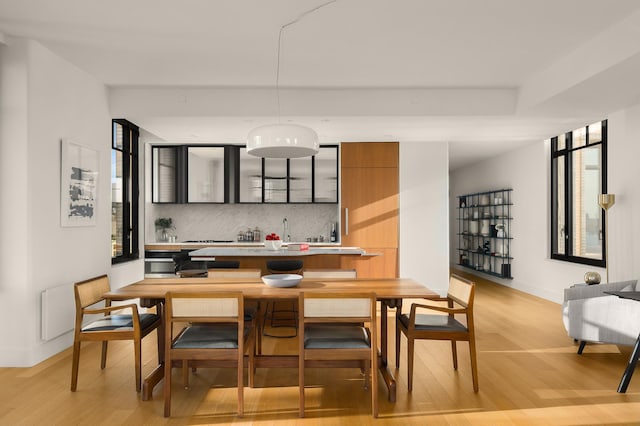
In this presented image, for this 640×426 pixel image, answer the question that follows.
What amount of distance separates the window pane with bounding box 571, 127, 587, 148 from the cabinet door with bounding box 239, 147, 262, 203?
15.8 feet

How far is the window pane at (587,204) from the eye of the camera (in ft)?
21.2

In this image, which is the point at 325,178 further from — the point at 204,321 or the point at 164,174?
the point at 204,321

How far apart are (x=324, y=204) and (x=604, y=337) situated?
511 centimetres

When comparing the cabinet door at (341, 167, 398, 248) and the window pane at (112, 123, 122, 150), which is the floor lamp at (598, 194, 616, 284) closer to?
the cabinet door at (341, 167, 398, 248)

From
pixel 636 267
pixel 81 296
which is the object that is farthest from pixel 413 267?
pixel 81 296

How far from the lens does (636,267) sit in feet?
17.1

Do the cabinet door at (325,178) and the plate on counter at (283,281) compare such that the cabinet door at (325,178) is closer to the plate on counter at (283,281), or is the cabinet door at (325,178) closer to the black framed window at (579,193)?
the black framed window at (579,193)

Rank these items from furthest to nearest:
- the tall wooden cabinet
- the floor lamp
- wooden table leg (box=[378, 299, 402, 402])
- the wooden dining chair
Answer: the tall wooden cabinet < the floor lamp < the wooden dining chair < wooden table leg (box=[378, 299, 402, 402])

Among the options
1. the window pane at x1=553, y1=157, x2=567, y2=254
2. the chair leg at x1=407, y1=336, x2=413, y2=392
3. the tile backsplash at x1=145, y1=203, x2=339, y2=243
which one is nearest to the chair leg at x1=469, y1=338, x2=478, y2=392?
the chair leg at x1=407, y1=336, x2=413, y2=392

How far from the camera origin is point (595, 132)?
645cm

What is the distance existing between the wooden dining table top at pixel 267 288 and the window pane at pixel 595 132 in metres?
4.11

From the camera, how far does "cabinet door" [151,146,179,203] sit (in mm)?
8086

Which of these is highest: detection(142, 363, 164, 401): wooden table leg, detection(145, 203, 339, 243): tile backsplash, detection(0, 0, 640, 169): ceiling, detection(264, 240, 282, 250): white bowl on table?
detection(0, 0, 640, 169): ceiling

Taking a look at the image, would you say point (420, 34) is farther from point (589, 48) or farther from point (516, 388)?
point (516, 388)
